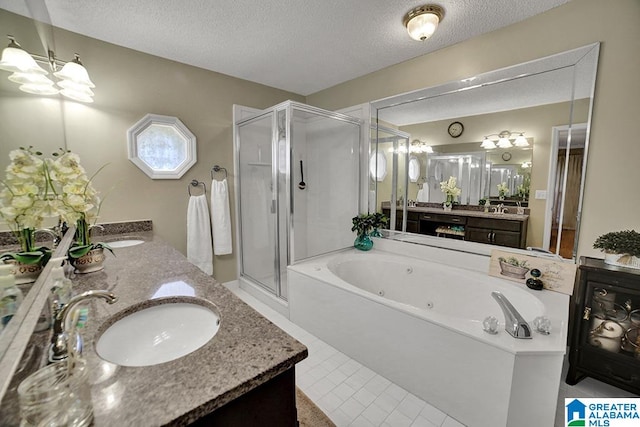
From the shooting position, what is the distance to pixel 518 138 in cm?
209

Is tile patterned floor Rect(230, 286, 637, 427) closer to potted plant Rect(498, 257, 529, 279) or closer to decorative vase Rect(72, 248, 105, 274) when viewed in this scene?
potted plant Rect(498, 257, 529, 279)

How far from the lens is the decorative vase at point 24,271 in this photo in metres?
0.74

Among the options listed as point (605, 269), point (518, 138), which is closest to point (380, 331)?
point (605, 269)

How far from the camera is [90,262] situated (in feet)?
4.38

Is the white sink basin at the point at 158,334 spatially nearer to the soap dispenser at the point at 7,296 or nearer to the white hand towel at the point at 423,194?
the soap dispenser at the point at 7,296

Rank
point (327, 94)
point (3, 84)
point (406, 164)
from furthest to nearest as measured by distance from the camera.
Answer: point (327, 94)
point (406, 164)
point (3, 84)

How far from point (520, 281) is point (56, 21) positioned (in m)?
3.99

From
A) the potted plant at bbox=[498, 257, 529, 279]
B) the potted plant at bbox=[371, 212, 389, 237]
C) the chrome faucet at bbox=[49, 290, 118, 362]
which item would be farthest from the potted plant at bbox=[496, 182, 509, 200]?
the chrome faucet at bbox=[49, 290, 118, 362]

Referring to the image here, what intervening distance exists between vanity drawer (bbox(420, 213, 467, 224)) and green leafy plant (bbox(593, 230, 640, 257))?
899 millimetres

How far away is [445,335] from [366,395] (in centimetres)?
64

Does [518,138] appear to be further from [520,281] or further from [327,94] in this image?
[327,94]

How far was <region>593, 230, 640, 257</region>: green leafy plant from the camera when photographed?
149cm

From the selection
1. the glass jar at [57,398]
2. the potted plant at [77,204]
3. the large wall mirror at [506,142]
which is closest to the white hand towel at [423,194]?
the large wall mirror at [506,142]

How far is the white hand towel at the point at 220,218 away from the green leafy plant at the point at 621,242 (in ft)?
10.2
